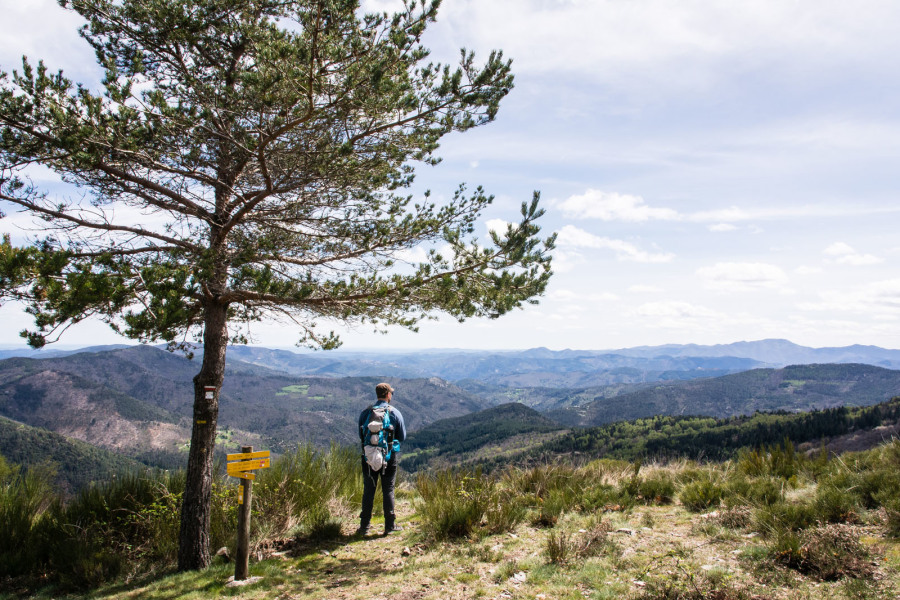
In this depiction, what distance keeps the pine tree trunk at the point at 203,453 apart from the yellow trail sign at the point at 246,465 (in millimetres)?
1104

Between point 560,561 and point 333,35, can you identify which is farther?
point 333,35

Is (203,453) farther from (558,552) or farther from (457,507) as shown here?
(558,552)

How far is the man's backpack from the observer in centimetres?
654

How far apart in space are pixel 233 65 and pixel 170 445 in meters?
219

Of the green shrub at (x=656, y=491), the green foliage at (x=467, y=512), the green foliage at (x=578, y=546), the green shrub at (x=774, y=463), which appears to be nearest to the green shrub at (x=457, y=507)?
the green foliage at (x=467, y=512)

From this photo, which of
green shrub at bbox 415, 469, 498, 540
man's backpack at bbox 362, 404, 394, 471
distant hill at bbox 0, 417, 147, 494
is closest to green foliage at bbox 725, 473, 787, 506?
green shrub at bbox 415, 469, 498, 540

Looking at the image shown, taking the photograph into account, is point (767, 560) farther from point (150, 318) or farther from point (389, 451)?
point (150, 318)

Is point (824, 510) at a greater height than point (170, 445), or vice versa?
point (824, 510)

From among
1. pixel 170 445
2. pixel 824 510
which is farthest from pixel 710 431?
pixel 170 445

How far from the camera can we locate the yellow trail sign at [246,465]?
4.98 metres

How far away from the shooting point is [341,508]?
25.9ft

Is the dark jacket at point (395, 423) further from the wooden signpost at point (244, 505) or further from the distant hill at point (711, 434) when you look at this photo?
the distant hill at point (711, 434)

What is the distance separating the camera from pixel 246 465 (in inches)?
203

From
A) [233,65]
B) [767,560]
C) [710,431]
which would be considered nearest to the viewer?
[767,560]
